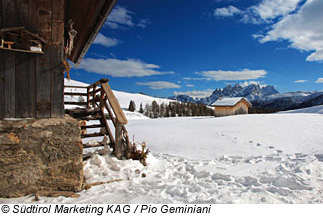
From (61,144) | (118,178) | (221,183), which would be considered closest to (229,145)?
(221,183)

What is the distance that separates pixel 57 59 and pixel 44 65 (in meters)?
0.26

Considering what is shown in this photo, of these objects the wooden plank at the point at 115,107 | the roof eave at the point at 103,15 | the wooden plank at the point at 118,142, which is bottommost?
the wooden plank at the point at 118,142

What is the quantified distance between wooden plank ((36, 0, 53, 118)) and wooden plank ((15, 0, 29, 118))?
0.19 meters

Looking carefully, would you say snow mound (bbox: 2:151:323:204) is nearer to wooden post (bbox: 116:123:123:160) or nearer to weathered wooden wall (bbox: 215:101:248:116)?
wooden post (bbox: 116:123:123:160)

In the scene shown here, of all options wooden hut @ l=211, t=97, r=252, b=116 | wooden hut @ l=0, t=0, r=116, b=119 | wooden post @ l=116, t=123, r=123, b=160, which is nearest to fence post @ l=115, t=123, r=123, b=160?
wooden post @ l=116, t=123, r=123, b=160

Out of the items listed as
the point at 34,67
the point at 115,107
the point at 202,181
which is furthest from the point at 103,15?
the point at 202,181

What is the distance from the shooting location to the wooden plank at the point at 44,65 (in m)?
3.46

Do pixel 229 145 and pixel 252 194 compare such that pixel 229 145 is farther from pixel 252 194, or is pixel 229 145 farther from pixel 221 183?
pixel 252 194

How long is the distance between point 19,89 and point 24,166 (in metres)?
1.45

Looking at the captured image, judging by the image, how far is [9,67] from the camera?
3.29 m

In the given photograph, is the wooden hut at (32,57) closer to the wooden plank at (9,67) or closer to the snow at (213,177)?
the wooden plank at (9,67)

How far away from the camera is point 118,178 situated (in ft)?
13.6

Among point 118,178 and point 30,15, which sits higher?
point 30,15

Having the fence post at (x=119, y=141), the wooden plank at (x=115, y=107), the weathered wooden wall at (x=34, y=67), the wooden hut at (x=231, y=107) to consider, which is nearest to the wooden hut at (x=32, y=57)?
the weathered wooden wall at (x=34, y=67)
